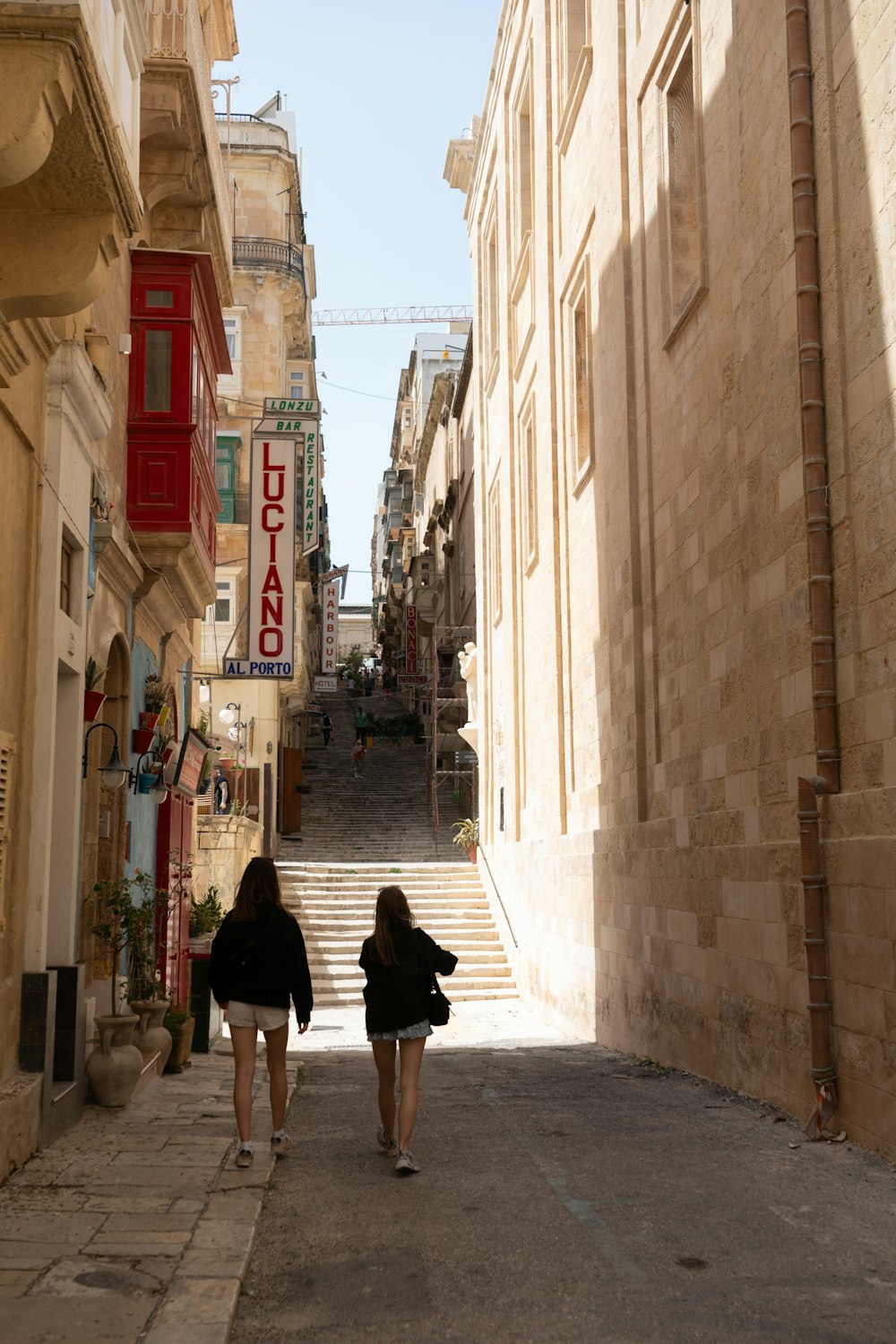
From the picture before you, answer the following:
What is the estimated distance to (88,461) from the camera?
388 inches

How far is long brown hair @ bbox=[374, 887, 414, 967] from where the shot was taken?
7.62 metres

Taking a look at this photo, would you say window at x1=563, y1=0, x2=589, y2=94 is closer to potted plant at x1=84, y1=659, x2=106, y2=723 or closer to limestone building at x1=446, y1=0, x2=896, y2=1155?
limestone building at x1=446, y1=0, x2=896, y2=1155

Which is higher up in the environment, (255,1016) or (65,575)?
(65,575)

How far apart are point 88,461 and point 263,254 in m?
28.3

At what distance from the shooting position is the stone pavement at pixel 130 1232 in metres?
4.81

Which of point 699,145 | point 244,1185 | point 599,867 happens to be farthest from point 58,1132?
point 699,145

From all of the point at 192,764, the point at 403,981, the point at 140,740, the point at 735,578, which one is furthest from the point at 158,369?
the point at 403,981

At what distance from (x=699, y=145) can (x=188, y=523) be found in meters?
5.62

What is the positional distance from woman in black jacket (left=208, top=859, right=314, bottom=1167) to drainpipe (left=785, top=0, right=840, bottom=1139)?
119 inches

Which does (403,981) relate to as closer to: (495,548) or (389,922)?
(389,922)

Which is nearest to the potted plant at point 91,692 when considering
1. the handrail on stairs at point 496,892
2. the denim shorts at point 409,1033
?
the denim shorts at point 409,1033

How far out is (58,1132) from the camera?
8367mm

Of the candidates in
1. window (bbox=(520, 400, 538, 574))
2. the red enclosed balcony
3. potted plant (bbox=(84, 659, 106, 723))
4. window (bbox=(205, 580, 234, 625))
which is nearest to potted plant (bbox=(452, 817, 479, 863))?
window (bbox=(520, 400, 538, 574))

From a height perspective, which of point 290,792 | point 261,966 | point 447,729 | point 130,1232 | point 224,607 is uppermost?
point 224,607
